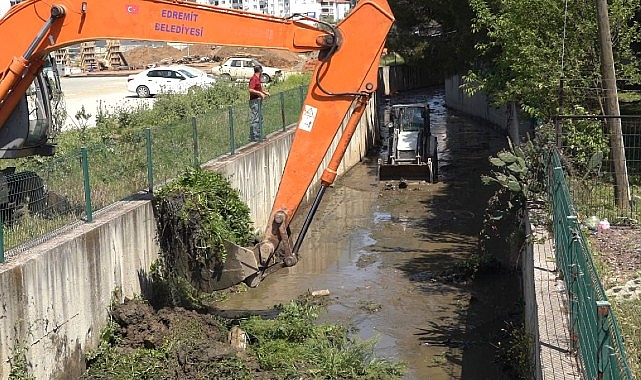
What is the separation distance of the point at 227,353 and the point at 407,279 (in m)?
5.57

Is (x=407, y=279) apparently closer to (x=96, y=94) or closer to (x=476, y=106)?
(x=96, y=94)

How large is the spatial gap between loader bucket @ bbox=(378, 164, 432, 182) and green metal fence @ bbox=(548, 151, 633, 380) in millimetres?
14876

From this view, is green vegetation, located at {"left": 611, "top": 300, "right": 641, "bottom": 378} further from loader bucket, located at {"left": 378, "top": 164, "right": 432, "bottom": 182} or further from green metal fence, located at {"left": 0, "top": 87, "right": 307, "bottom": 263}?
loader bucket, located at {"left": 378, "top": 164, "right": 432, "bottom": 182}

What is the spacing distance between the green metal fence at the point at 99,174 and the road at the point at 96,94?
9.89m

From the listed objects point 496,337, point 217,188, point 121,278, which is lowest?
point 496,337

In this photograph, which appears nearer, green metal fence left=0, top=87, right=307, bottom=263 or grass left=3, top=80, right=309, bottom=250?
green metal fence left=0, top=87, right=307, bottom=263

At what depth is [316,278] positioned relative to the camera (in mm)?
15977

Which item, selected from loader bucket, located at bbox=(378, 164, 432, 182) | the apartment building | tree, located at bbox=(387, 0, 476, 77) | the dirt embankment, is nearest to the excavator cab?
loader bucket, located at bbox=(378, 164, 432, 182)

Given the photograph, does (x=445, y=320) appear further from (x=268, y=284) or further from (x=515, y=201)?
(x=268, y=284)

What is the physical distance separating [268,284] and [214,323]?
351cm

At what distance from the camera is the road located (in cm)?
3129

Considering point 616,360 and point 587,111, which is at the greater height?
point 587,111

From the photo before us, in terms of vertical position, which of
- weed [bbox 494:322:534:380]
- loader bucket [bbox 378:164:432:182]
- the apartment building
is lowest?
weed [bbox 494:322:534:380]

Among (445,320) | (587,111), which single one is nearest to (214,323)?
(445,320)
